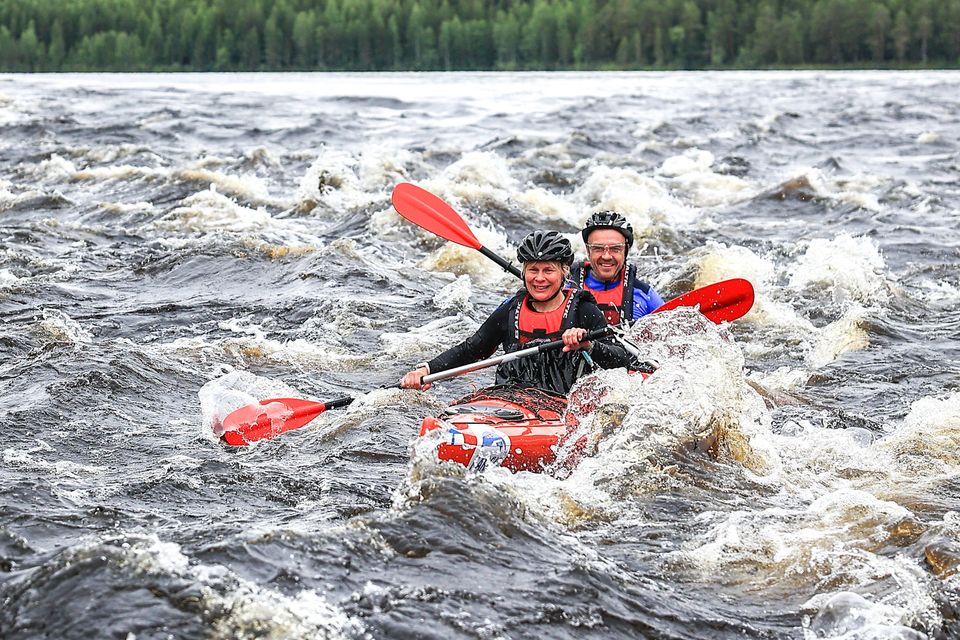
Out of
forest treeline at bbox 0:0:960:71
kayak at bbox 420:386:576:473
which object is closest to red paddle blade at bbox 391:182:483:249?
kayak at bbox 420:386:576:473

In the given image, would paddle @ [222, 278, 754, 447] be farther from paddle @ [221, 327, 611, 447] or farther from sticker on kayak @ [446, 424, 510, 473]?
sticker on kayak @ [446, 424, 510, 473]

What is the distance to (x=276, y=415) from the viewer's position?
7430 millimetres

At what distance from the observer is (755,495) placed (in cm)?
657

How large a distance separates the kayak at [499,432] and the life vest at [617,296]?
1398mm

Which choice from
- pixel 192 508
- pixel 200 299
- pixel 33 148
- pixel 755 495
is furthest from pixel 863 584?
pixel 33 148

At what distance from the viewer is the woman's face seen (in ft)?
24.2

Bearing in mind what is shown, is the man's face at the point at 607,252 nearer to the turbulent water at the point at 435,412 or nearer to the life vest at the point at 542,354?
the turbulent water at the point at 435,412

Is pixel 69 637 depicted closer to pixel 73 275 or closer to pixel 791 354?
pixel 791 354

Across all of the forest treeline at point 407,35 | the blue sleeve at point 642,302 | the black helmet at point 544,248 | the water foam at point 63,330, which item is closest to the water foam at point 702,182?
the blue sleeve at point 642,302

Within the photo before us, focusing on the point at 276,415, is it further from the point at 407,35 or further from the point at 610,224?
the point at 407,35

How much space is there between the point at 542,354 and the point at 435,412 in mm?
1235

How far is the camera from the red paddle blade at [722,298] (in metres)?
8.63

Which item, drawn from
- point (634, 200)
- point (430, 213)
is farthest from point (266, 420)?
point (634, 200)

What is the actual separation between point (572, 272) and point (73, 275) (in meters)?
5.94
